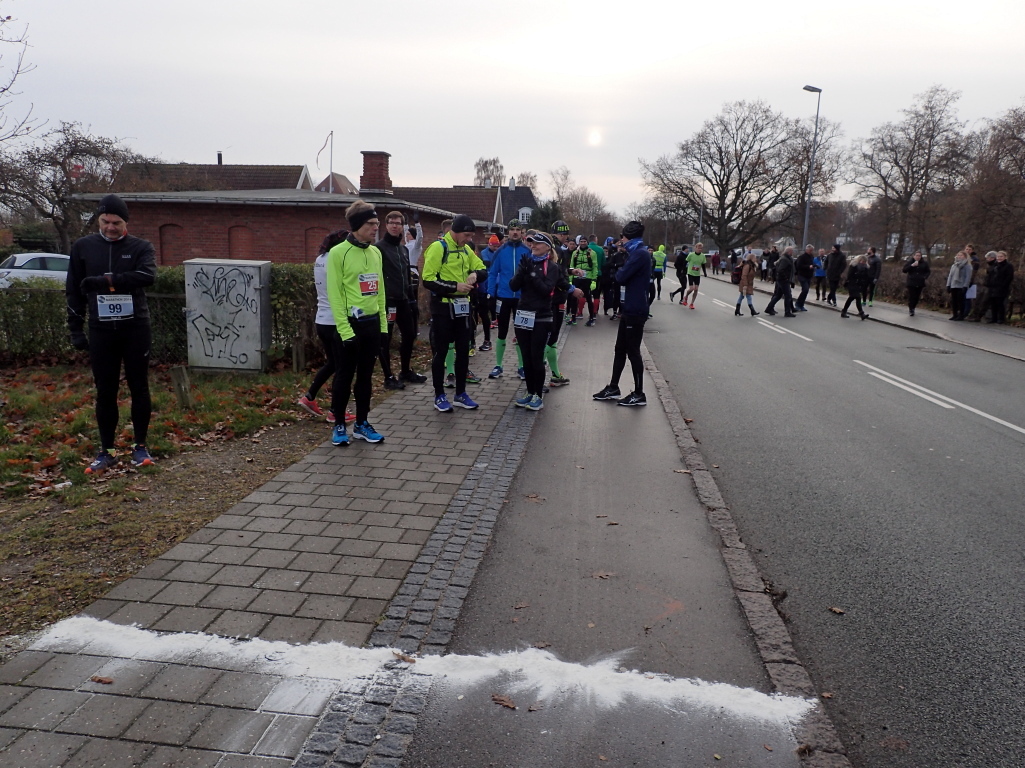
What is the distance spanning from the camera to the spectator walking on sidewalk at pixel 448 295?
310 inches

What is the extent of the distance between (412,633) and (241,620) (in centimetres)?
81

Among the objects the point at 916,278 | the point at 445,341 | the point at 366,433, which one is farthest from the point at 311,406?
the point at 916,278

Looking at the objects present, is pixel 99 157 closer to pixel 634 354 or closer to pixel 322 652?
pixel 634 354

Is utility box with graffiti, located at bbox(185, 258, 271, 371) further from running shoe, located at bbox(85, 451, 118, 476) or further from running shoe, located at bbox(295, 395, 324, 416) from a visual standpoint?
running shoe, located at bbox(85, 451, 118, 476)

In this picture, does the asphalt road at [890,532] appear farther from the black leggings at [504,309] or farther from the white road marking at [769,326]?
the white road marking at [769,326]

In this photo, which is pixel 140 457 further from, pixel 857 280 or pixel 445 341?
pixel 857 280

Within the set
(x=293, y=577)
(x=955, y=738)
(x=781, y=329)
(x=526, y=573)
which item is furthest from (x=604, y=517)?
(x=781, y=329)

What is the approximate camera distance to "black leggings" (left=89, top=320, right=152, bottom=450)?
18.7 feet

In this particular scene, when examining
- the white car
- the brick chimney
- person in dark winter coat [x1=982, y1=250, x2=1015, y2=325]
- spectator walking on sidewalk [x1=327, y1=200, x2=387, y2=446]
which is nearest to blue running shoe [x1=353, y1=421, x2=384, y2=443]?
spectator walking on sidewalk [x1=327, y1=200, x2=387, y2=446]

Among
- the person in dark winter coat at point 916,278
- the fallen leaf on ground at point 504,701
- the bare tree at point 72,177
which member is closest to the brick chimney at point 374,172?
the bare tree at point 72,177

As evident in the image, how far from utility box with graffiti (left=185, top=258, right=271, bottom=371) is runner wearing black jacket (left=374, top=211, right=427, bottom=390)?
1.65m

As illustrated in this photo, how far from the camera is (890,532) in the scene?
5.16 meters

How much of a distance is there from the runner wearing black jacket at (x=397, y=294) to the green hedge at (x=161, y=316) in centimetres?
135

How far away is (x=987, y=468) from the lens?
6.81 metres
